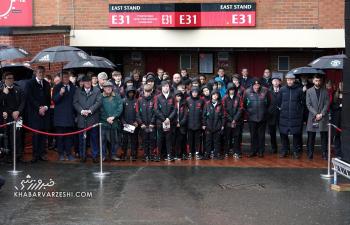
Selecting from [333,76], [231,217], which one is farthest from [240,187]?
[333,76]

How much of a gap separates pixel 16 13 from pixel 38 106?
25.9ft

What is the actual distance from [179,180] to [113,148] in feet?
8.90

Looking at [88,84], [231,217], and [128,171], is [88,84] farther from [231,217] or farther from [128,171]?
[231,217]

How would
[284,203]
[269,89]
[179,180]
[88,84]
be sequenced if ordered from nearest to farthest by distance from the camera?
[284,203]
[179,180]
[88,84]
[269,89]

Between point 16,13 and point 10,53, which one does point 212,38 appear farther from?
point 10,53

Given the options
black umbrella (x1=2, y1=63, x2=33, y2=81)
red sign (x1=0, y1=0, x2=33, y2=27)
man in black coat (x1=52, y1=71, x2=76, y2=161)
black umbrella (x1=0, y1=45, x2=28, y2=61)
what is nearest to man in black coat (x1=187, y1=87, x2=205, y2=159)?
man in black coat (x1=52, y1=71, x2=76, y2=161)

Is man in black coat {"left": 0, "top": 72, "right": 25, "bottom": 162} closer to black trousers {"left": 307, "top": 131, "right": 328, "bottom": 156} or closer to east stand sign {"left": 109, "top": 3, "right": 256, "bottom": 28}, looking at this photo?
black trousers {"left": 307, "top": 131, "right": 328, "bottom": 156}

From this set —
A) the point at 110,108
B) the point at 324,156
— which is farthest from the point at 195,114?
the point at 324,156

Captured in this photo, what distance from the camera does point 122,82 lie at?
16.6 m

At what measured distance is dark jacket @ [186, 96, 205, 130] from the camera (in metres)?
14.7

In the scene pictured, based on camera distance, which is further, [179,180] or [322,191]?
[179,180]

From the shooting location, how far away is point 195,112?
48.1ft

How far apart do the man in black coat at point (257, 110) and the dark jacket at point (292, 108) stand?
422 mm

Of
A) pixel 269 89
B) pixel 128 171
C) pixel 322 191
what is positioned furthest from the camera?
pixel 269 89
